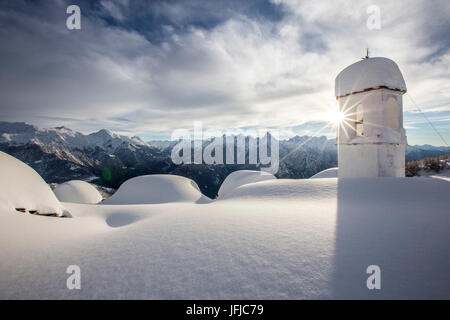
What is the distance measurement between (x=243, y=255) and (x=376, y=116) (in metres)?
11.2

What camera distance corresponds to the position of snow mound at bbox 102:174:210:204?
607 inches

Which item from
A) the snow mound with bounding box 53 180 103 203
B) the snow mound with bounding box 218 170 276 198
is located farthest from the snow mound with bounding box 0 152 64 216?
the snow mound with bounding box 53 180 103 203

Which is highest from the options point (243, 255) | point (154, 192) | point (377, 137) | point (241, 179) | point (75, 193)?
point (377, 137)

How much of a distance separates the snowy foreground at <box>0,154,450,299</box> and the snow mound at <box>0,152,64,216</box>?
585 mm

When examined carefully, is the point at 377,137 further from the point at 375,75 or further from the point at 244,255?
the point at 244,255

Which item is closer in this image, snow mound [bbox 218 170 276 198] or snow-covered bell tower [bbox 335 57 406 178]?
snow-covered bell tower [bbox 335 57 406 178]

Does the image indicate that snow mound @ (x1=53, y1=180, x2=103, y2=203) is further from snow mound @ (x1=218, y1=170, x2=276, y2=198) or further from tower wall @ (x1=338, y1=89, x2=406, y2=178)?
tower wall @ (x1=338, y1=89, x2=406, y2=178)

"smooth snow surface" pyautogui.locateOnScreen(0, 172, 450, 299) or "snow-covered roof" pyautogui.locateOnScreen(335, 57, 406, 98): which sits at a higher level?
"snow-covered roof" pyautogui.locateOnScreen(335, 57, 406, 98)

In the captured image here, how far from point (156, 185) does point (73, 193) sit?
504 inches

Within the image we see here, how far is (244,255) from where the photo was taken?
2795mm

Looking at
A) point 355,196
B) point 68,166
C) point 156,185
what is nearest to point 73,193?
point 156,185

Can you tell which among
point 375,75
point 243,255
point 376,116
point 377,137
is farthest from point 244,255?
point 375,75

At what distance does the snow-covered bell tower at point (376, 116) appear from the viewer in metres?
9.75
